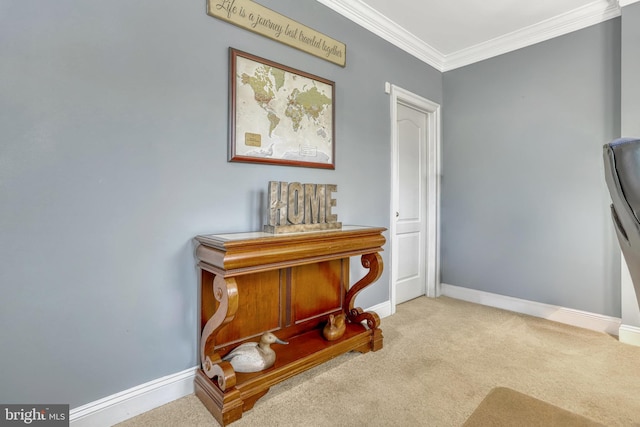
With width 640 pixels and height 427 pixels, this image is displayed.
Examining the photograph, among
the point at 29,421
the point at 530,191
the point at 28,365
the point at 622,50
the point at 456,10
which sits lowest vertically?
the point at 29,421

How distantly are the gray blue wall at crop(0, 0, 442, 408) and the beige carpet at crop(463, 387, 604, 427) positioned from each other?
1532mm

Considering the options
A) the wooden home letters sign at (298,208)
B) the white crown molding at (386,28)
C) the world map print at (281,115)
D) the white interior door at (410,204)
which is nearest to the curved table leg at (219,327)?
the wooden home letters sign at (298,208)

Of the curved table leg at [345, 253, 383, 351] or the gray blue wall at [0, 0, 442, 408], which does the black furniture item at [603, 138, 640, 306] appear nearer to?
the curved table leg at [345, 253, 383, 351]

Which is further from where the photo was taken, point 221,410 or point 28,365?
point 221,410

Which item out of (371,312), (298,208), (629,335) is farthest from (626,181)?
(629,335)

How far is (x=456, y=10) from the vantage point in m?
2.63

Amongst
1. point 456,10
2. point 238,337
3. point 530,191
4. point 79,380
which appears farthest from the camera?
point 530,191

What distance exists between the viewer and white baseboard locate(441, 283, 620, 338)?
2559 millimetres

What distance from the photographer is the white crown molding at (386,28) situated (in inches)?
97.8

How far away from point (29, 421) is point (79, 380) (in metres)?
0.21

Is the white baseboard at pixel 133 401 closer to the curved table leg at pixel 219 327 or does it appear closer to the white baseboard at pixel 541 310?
the curved table leg at pixel 219 327

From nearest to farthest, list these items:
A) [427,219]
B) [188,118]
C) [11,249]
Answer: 1. [11,249]
2. [188,118]
3. [427,219]

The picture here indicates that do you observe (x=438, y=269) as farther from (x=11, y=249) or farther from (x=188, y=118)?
(x=11, y=249)

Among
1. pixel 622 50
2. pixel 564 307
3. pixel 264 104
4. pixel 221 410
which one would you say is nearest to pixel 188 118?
pixel 264 104
